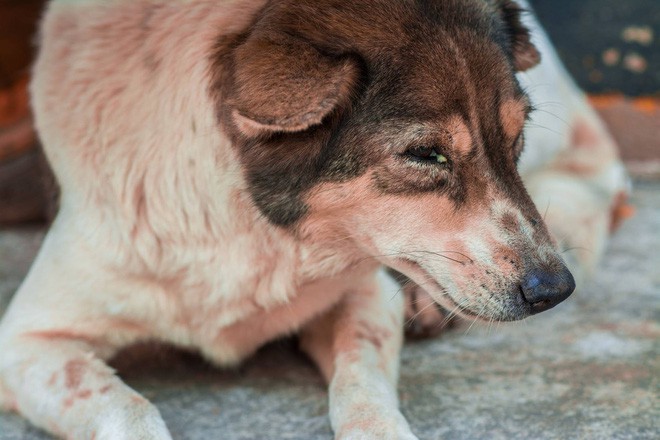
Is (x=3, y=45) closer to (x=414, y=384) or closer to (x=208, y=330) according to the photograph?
(x=208, y=330)

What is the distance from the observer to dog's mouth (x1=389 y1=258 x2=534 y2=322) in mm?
2613

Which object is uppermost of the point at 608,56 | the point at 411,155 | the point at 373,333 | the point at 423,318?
the point at 411,155

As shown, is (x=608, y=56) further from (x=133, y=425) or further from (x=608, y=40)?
(x=133, y=425)

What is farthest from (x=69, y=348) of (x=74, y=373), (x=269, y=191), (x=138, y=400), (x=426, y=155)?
(x=426, y=155)

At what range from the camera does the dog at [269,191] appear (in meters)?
2.59

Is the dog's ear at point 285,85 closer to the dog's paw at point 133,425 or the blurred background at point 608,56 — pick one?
the dog's paw at point 133,425

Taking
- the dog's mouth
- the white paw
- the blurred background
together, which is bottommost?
the blurred background

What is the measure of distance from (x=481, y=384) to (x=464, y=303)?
25.8 inches

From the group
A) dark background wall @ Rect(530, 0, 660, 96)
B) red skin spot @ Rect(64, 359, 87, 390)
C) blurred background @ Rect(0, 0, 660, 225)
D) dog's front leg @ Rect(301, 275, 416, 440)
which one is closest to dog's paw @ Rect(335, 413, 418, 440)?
dog's front leg @ Rect(301, 275, 416, 440)

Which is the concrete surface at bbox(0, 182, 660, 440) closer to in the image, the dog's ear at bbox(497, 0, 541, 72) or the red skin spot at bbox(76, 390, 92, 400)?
the red skin spot at bbox(76, 390, 92, 400)

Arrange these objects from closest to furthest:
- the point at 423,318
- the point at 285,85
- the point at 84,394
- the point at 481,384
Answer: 1. the point at 285,85
2. the point at 84,394
3. the point at 481,384
4. the point at 423,318

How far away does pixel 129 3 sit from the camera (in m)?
2.96

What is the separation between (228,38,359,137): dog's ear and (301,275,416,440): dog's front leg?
940mm

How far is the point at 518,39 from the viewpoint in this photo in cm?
313
